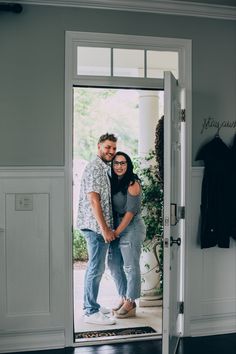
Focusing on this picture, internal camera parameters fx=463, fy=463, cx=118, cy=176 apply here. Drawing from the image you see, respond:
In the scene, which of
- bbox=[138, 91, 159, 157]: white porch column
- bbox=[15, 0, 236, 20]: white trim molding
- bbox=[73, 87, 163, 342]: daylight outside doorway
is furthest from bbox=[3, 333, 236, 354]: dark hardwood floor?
bbox=[15, 0, 236, 20]: white trim molding

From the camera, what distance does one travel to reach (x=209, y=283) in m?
3.88

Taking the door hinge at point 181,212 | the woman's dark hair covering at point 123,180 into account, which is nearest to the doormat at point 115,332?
the door hinge at point 181,212

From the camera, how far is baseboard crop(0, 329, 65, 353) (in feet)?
11.5

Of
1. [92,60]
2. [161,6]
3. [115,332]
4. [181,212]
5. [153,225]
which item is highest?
[161,6]

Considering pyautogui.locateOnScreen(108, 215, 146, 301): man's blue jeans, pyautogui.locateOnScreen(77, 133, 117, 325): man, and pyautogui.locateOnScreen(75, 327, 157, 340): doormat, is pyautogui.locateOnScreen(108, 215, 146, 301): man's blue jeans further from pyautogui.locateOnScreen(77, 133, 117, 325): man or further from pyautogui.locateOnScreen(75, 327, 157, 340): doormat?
pyautogui.locateOnScreen(75, 327, 157, 340): doormat

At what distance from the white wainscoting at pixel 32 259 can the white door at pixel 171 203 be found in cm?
87

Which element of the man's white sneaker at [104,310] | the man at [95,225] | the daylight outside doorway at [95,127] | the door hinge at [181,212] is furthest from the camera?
the daylight outside doorway at [95,127]

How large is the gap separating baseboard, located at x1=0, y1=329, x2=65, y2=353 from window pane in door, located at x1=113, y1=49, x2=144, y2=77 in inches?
82.9

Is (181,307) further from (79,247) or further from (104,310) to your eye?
(79,247)

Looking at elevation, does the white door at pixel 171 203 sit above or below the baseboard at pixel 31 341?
above

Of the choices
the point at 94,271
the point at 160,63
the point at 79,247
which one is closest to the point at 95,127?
the point at 79,247

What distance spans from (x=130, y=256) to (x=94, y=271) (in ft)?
1.22

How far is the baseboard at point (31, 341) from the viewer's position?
11.5 ft

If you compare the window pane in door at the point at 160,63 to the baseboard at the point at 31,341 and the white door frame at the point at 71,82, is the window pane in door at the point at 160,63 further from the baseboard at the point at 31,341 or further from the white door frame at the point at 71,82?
the baseboard at the point at 31,341
